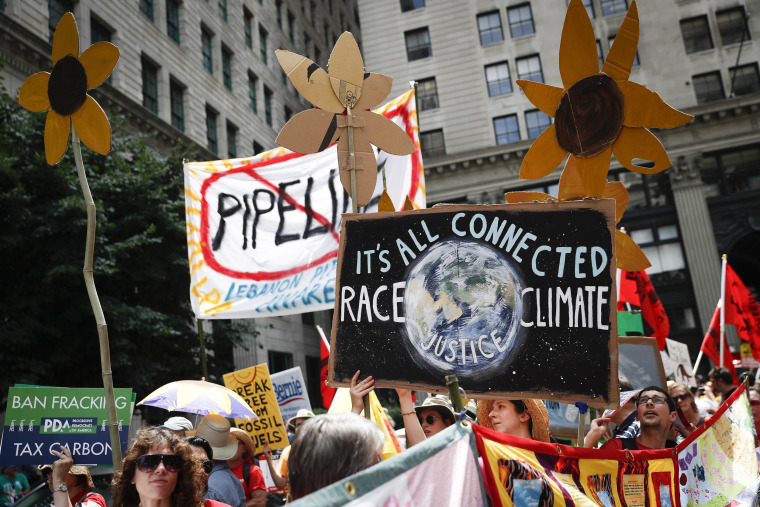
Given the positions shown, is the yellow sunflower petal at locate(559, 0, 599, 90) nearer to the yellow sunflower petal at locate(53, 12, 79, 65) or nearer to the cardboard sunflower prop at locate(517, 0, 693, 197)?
the cardboard sunflower prop at locate(517, 0, 693, 197)

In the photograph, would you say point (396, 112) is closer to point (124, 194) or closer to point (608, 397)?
point (608, 397)

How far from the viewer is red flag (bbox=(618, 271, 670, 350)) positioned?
9.70 metres

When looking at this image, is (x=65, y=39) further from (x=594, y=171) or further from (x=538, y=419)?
(x=538, y=419)

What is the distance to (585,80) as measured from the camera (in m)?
3.50

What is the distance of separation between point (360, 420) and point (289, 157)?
459cm

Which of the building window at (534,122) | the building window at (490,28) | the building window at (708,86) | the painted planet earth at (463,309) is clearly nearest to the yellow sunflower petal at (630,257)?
the painted planet earth at (463,309)

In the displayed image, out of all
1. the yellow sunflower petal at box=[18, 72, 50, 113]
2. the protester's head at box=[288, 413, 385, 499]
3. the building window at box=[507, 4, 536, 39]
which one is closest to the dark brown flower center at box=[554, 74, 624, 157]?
the protester's head at box=[288, 413, 385, 499]

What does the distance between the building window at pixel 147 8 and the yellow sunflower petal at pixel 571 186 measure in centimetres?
2197

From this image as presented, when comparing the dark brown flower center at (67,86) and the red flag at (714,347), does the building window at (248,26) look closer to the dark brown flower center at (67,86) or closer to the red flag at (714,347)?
the red flag at (714,347)

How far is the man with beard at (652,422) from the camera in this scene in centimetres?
404

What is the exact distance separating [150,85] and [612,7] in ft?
68.8

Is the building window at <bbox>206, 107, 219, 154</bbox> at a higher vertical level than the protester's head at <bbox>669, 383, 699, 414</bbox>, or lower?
higher

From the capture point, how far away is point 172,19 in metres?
24.1

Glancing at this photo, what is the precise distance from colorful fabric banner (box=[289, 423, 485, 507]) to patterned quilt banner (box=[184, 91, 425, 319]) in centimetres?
340
